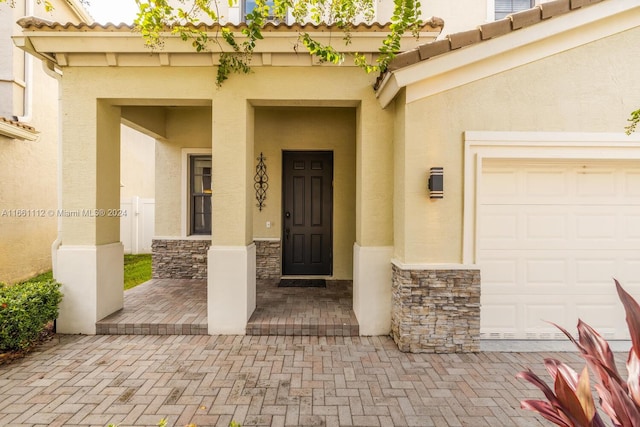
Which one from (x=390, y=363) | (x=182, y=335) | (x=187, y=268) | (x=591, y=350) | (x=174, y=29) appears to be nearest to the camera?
(x=591, y=350)

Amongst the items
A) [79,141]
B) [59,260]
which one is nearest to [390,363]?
[59,260]

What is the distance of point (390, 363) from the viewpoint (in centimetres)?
420

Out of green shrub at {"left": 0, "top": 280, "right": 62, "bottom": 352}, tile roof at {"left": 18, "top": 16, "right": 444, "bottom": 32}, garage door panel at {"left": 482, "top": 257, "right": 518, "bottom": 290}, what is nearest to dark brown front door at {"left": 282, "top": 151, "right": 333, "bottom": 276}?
tile roof at {"left": 18, "top": 16, "right": 444, "bottom": 32}

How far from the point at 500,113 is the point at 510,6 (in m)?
4.88

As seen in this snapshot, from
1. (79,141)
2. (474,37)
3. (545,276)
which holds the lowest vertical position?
(545,276)

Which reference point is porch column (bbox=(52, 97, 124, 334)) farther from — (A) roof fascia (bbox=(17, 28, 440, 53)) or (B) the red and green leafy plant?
(B) the red and green leafy plant

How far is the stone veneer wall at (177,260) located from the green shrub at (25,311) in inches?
118

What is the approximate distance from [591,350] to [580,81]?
162 inches

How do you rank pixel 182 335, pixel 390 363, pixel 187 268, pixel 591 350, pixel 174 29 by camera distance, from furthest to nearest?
pixel 187 268 < pixel 182 335 < pixel 174 29 < pixel 390 363 < pixel 591 350

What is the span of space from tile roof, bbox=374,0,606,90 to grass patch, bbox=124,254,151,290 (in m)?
7.39

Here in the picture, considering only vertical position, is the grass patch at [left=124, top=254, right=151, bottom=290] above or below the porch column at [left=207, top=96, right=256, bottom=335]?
below

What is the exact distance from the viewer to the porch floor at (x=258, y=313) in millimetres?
5031

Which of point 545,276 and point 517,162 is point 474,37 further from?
point 545,276

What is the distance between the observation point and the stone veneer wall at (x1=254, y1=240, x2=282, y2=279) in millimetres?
7871
